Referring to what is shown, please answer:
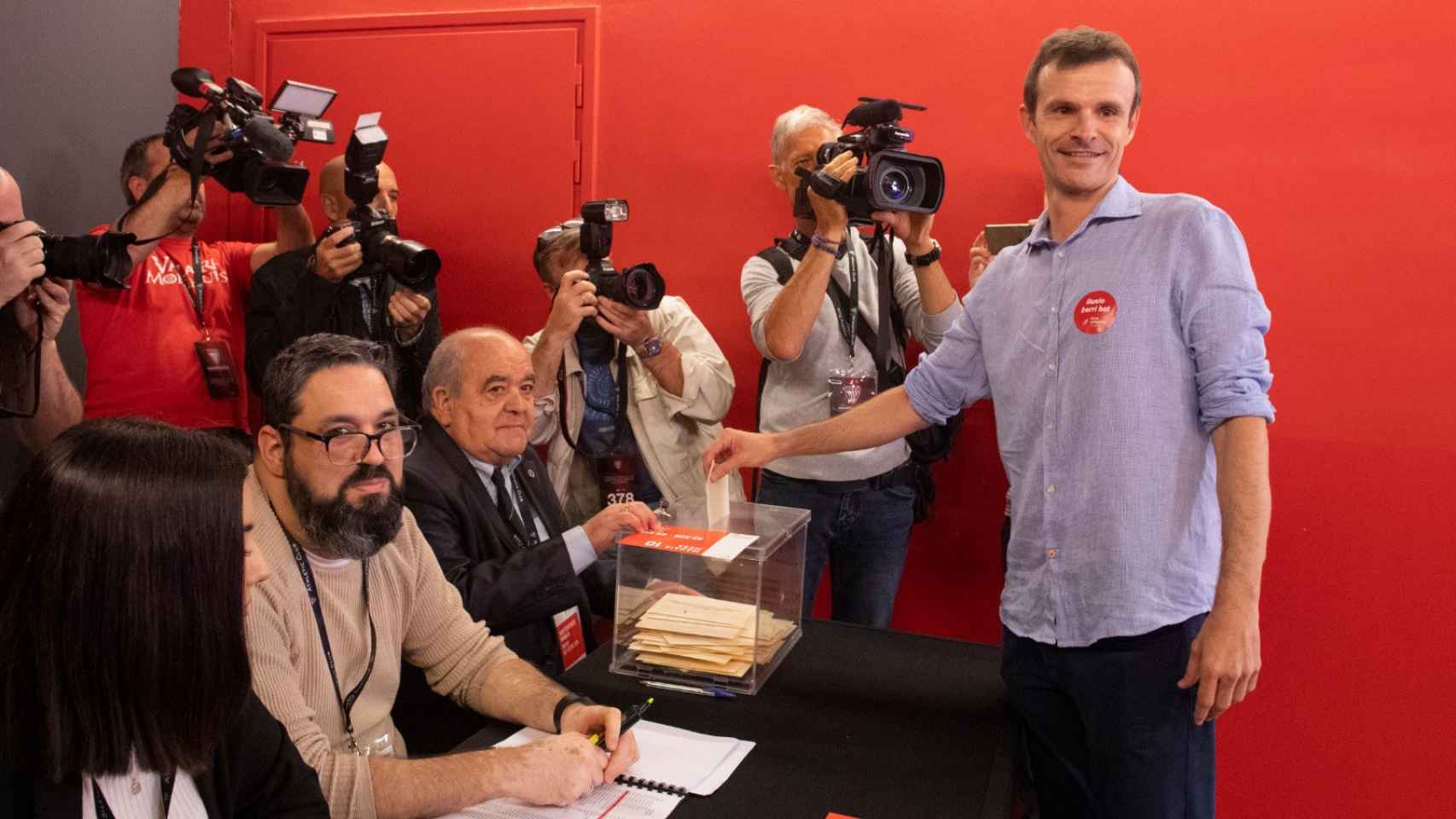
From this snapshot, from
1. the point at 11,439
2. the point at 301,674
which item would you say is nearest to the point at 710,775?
the point at 301,674

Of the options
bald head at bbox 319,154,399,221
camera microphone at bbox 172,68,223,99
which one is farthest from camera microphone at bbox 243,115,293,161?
bald head at bbox 319,154,399,221

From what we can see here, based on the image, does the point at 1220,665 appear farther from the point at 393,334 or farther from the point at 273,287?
the point at 273,287

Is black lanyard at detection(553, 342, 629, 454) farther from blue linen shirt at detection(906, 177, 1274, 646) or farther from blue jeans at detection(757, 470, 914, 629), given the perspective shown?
blue linen shirt at detection(906, 177, 1274, 646)

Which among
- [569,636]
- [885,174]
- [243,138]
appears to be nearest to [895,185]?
[885,174]

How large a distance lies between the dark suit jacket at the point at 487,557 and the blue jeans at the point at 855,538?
2.05 ft

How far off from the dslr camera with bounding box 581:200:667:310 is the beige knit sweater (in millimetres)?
1023

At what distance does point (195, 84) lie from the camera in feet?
9.37

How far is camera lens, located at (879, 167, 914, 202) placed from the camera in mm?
2598

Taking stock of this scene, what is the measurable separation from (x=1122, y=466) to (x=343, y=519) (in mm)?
1222

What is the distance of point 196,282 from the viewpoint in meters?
3.38

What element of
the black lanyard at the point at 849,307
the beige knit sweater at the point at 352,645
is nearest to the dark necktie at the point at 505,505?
the beige knit sweater at the point at 352,645

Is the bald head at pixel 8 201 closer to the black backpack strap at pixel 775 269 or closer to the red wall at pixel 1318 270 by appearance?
the black backpack strap at pixel 775 269

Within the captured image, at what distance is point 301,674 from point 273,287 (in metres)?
1.83

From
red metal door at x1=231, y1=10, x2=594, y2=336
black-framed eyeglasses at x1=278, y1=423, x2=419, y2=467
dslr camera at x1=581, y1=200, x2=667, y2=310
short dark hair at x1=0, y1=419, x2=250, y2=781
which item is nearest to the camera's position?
short dark hair at x1=0, y1=419, x2=250, y2=781
